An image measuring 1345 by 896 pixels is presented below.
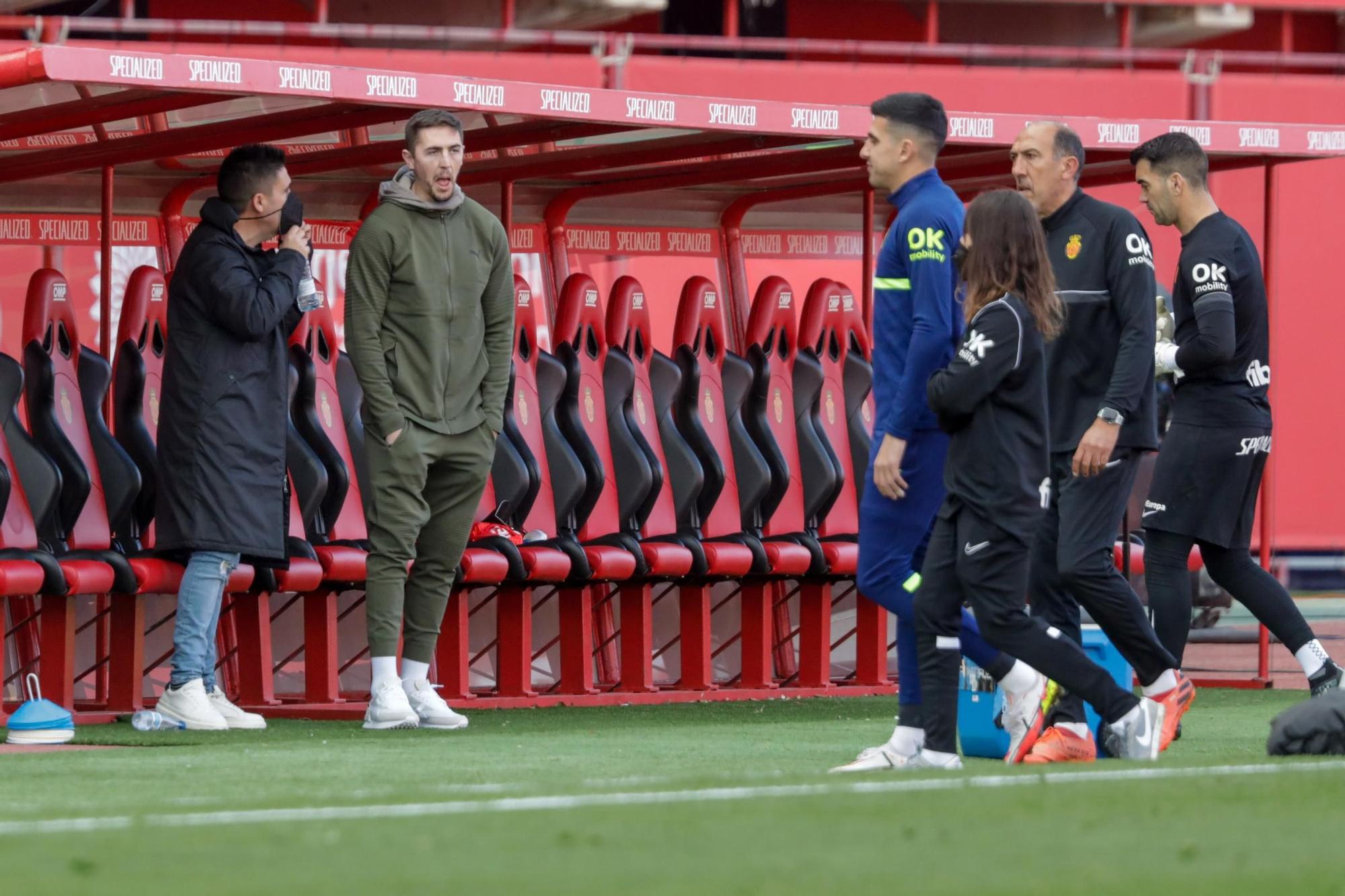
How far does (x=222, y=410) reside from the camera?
7.76 m

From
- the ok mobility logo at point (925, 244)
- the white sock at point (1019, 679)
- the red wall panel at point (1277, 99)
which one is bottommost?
the white sock at point (1019, 679)

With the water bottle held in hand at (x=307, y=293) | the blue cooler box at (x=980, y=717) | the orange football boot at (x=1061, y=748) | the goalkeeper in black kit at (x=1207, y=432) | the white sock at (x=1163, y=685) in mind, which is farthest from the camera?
the water bottle held in hand at (x=307, y=293)

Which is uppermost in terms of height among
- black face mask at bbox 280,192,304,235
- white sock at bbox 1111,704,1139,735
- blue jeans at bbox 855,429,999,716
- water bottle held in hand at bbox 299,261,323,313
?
black face mask at bbox 280,192,304,235

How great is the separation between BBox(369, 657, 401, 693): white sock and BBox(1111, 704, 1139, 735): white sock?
8.30 feet

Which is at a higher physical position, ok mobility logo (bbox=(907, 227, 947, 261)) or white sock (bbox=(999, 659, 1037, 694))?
ok mobility logo (bbox=(907, 227, 947, 261))

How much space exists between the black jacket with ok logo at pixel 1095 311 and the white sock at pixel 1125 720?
35.3 inches

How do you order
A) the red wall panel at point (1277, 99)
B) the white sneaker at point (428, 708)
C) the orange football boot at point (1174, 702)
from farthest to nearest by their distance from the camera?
the red wall panel at point (1277, 99) → the white sneaker at point (428, 708) → the orange football boot at point (1174, 702)

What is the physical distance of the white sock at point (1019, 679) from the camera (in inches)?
240

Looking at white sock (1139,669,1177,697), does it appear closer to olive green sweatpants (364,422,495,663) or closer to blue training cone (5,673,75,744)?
olive green sweatpants (364,422,495,663)

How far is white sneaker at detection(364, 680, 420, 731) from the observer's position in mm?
7633

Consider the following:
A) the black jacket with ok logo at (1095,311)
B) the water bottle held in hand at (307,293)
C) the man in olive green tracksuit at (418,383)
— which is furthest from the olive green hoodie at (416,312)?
the black jacket with ok logo at (1095,311)

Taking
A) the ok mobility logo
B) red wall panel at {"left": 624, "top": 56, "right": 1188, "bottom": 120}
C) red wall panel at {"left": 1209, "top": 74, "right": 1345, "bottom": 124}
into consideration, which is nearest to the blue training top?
the ok mobility logo

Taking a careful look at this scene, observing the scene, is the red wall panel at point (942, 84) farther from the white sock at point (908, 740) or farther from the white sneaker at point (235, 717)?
the white sock at point (908, 740)

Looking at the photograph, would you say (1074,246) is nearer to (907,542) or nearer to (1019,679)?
(907,542)
